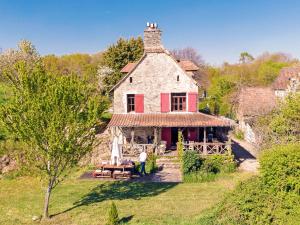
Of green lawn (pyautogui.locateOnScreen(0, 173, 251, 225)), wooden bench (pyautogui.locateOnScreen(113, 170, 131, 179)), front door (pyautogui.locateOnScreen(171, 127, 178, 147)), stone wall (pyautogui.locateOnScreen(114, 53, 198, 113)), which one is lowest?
green lawn (pyautogui.locateOnScreen(0, 173, 251, 225))

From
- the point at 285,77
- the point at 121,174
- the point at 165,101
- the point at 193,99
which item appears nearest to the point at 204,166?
the point at 121,174

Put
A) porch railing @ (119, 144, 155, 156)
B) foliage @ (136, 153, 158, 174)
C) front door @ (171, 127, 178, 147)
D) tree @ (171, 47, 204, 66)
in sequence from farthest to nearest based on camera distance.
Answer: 1. tree @ (171, 47, 204, 66)
2. front door @ (171, 127, 178, 147)
3. porch railing @ (119, 144, 155, 156)
4. foliage @ (136, 153, 158, 174)

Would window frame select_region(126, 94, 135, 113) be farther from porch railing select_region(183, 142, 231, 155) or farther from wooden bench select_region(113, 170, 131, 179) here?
wooden bench select_region(113, 170, 131, 179)

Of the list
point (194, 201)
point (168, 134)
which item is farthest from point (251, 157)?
point (194, 201)

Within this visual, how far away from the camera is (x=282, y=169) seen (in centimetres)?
1151

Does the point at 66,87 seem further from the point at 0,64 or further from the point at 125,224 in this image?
the point at 0,64

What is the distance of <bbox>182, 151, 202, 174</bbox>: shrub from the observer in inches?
838

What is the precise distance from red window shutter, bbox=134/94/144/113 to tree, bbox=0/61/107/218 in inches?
532

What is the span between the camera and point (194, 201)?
54.6ft

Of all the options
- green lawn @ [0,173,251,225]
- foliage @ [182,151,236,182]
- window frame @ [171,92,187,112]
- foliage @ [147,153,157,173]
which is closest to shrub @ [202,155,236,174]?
foliage @ [182,151,236,182]

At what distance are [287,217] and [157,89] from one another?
60.3 ft

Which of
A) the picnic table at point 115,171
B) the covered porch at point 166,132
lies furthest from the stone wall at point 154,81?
the picnic table at point 115,171

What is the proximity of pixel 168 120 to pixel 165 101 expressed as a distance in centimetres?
212

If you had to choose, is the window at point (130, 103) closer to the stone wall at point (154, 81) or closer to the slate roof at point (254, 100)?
the stone wall at point (154, 81)
